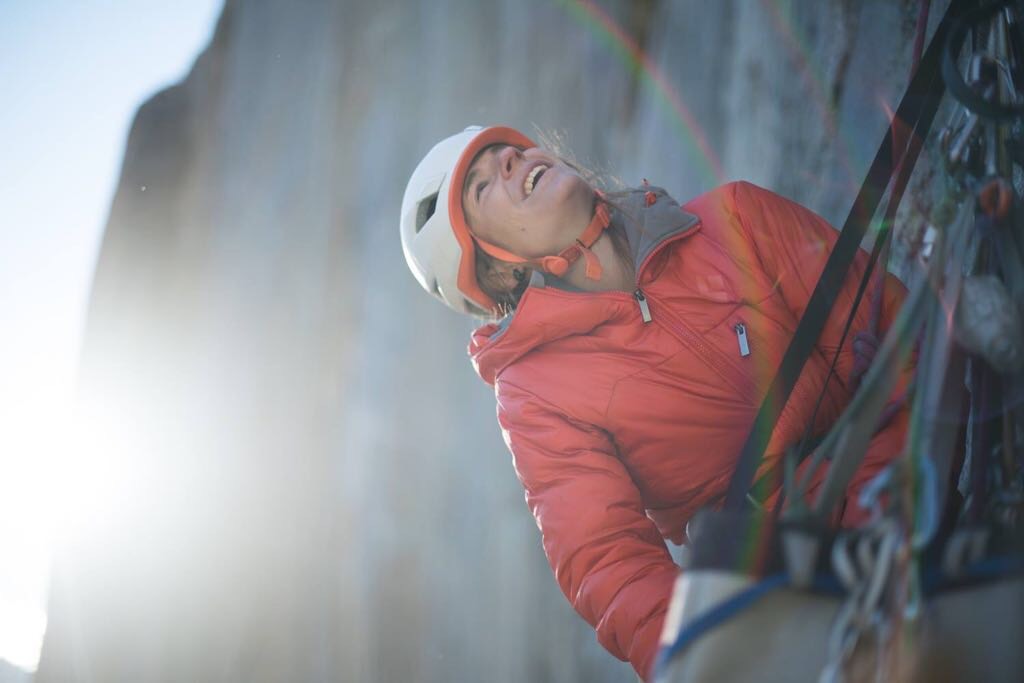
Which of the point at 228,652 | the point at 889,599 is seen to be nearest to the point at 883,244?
the point at 889,599

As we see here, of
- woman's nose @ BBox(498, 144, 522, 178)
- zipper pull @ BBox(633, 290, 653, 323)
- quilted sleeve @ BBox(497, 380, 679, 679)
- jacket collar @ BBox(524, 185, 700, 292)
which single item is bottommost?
quilted sleeve @ BBox(497, 380, 679, 679)

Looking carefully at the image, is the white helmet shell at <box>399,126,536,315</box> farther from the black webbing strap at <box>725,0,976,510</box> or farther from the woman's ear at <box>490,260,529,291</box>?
the black webbing strap at <box>725,0,976,510</box>

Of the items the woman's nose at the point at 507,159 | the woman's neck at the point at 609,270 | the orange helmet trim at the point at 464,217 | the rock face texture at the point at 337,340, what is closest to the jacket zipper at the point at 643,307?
the woman's neck at the point at 609,270

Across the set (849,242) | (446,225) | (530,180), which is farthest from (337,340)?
(849,242)

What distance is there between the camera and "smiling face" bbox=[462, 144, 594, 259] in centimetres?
181

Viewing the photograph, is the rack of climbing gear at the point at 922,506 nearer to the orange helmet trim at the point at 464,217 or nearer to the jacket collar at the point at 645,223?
A: the jacket collar at the point at 645,223

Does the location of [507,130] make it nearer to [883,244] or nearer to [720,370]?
[720,370]

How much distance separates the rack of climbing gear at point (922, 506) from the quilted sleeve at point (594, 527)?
0.96 feet

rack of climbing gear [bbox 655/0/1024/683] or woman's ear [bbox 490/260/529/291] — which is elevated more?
woman's ear [bbox 490/260/529/291]

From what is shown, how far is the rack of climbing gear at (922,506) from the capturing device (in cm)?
82

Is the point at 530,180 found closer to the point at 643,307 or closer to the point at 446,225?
the point at 446,225

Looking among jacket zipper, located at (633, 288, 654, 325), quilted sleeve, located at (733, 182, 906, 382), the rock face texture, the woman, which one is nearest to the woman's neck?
the woman

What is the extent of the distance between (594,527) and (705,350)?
1.13 feet

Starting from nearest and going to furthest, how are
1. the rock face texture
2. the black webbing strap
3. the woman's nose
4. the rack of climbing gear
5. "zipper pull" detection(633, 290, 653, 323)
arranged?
the rack of climbing gear
the black webbing strap
"zipper pull" detection(633, 290, 653, 323)
the woman's nose
the rock face texture
